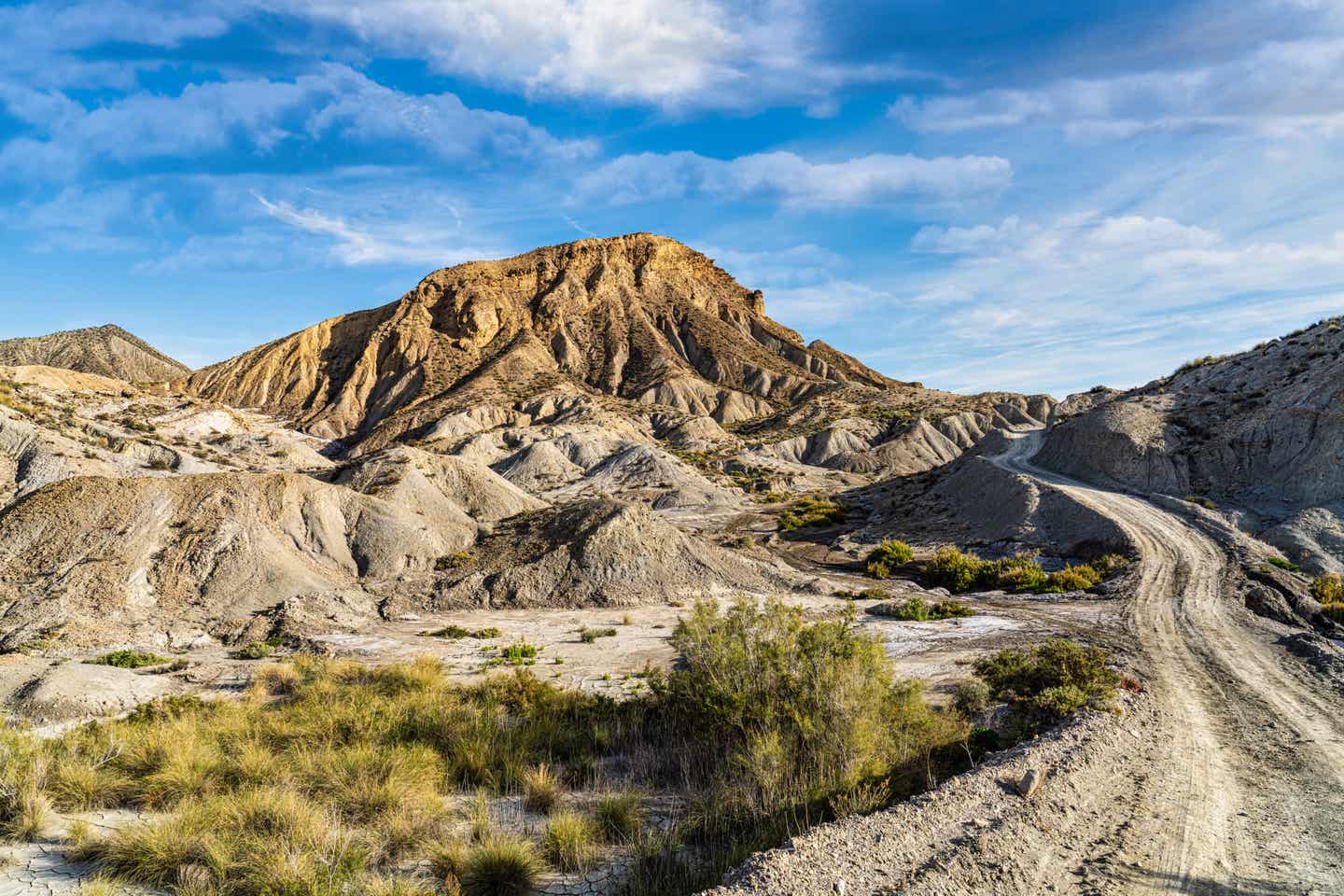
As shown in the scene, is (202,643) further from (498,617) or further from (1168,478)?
(1168,478)

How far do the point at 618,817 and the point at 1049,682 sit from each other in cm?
839

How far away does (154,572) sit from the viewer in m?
20.6

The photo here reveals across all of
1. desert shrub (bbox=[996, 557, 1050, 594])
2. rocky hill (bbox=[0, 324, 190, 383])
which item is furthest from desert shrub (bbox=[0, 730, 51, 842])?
rocky hill (bbox=[0, 324, 190, 383])

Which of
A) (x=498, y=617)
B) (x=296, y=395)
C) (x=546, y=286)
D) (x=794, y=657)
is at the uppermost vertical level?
(x=546, y=286)

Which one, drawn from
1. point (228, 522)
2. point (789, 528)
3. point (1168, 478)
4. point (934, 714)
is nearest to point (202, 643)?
point (228, 522)

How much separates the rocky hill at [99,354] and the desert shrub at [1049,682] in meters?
150

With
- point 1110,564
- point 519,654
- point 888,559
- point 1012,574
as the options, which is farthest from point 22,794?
point 1110,564

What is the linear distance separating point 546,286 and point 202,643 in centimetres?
11862

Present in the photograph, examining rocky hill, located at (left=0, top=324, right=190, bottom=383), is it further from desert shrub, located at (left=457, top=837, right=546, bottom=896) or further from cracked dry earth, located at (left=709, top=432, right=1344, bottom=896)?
cracked dry earth, located at (left=709, top=432, right=1344, bottom=896)

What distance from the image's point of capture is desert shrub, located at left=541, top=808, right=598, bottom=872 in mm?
6367

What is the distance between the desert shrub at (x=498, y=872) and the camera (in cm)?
592

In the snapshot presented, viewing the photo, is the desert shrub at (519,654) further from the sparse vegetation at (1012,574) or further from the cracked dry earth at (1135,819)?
the sparse vegetation at (1012,574)

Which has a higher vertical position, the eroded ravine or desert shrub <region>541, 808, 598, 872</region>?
desert shrub <region>541, 808, 598, 872</region>

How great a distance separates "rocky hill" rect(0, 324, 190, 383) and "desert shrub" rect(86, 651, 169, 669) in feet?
437
